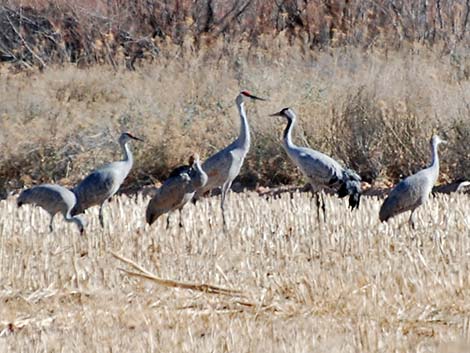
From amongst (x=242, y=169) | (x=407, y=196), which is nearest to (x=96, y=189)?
(x=407, y=196)

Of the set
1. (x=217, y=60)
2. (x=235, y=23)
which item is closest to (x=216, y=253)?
(x=217, y=60)

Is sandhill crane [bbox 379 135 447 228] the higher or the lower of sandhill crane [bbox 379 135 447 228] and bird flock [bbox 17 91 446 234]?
the higher

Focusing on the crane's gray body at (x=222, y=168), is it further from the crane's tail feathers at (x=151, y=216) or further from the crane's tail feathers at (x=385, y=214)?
the crane's tail feathers at (x=385, y=214)

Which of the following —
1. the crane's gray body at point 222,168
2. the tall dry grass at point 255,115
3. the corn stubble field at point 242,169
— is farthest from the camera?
the tall dry grass at point 255,115

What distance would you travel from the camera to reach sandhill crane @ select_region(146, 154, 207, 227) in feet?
33.1

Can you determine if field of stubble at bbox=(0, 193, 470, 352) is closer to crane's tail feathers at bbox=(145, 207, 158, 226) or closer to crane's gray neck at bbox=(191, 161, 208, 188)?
crane's tail feathers at bbox=(145, 207, 158, 226)

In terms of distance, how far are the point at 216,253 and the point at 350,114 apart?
6820mm

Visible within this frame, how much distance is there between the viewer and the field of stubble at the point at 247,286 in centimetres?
570

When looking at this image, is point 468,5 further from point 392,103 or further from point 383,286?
point 383,286

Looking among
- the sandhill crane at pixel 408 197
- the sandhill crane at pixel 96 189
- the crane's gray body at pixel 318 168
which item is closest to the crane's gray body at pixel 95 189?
the sandhill crane at pixel 96 189

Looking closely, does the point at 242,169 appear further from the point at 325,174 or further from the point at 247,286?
the point at 247,286

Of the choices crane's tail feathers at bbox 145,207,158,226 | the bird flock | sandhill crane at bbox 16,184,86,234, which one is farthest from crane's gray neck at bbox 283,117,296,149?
sandhill crane at bbox 16,184,86,234

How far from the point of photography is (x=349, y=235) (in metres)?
8.45

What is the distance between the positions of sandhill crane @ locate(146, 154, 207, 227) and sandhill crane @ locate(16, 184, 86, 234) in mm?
643
